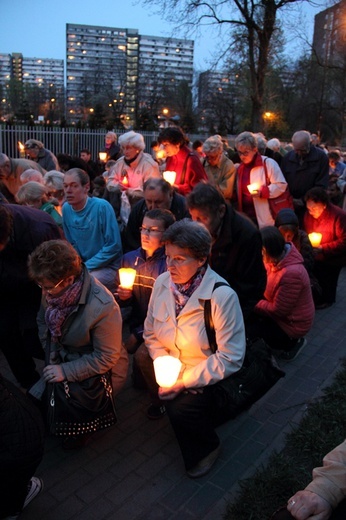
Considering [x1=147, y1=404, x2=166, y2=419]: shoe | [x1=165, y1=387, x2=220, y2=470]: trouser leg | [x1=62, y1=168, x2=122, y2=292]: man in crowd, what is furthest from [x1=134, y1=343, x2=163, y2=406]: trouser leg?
[x1=62, y1=168, x2=122, y2=292]: man in crowd

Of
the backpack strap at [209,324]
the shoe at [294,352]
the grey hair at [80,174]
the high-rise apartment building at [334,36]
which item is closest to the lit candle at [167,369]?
the backpack strap at [209,324]

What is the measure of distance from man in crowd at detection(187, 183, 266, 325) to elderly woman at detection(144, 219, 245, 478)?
1.60 ft

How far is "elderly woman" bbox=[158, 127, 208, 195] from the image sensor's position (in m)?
6.08

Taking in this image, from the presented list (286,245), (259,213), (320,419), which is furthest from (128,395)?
(259,213)

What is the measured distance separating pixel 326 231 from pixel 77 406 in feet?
14.4

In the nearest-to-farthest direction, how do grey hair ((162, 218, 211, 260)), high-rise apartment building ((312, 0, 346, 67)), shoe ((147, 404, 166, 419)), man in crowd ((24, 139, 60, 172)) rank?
grey hair ((162, 218, 211, 260)) → shoe ((147, 404, 166, 419)) → man in crowd ((24, 139, 60, 172)) → high-rise apartment building ((312, 0, 346, 67))

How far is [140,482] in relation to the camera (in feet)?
10.1

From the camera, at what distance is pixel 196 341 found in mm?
3105

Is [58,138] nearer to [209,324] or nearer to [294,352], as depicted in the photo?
[294,352]

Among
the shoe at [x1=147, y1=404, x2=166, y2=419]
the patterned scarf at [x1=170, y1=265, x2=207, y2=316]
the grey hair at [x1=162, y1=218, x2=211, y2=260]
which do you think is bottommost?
the shoe at [x1=147, y1=404, x2=166, y2=419]

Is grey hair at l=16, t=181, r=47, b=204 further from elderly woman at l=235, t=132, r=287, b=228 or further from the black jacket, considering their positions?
elderly woman at l=235, t=132, r=287, b=228

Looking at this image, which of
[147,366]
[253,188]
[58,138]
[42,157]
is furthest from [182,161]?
[58,138]

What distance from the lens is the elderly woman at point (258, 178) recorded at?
5996mm

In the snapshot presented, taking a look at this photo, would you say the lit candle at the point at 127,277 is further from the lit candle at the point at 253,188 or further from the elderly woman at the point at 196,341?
the lit candle at the point at 253,188
